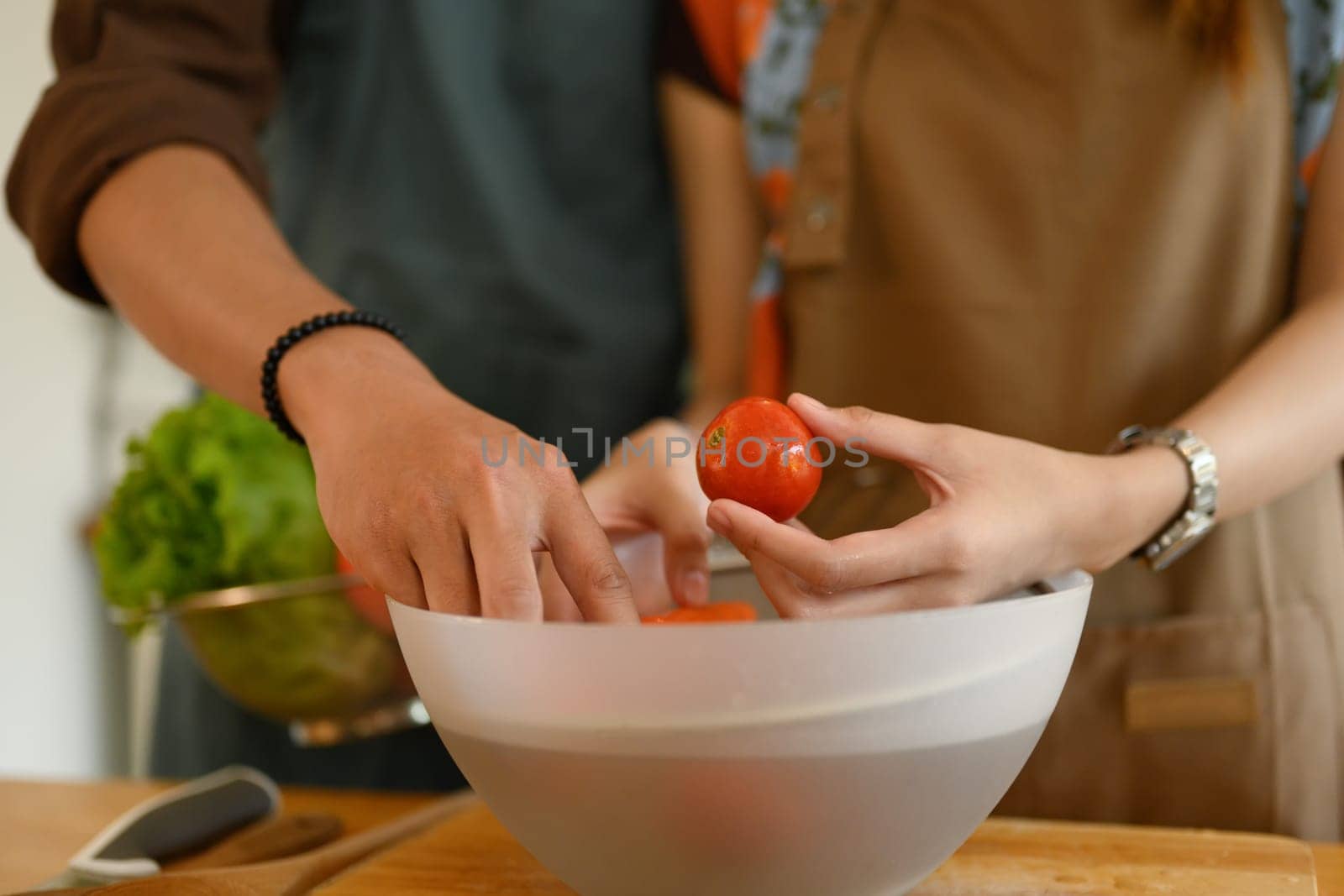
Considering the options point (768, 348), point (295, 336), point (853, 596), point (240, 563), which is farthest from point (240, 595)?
point (853, 596)

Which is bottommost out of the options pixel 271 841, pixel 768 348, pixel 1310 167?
pixel 271 841

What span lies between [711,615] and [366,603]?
521 mm

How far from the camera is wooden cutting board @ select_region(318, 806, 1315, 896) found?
564 millimetres

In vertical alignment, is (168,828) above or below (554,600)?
below

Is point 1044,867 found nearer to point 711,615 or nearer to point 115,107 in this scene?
point 711,615

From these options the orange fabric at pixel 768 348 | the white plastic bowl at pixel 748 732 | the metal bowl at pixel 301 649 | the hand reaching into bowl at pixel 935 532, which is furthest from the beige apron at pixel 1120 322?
the metal bowl at pixel 301 649

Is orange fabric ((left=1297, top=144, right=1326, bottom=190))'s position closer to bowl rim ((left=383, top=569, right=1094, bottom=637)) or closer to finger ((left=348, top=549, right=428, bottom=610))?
bowl rim ((left=383, top=569, right=1094, bottom=637))

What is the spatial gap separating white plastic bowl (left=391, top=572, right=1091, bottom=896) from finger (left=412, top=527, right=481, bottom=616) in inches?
0.9

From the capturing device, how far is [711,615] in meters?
0.56

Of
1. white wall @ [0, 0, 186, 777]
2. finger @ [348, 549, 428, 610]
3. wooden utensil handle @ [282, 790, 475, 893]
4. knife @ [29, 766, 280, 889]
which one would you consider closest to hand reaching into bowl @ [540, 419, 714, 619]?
finger @ [348, 549, 428, 610]

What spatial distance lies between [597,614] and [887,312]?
17.9 inches

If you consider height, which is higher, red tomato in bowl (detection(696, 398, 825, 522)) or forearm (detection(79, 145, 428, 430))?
forearm (detection(79, 145, 428, 430))

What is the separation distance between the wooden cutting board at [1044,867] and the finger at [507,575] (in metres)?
0.19

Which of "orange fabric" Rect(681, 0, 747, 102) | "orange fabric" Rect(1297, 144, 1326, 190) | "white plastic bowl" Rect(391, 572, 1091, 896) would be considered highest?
"orange fabric" Rect(681, 0, 747, 102)
